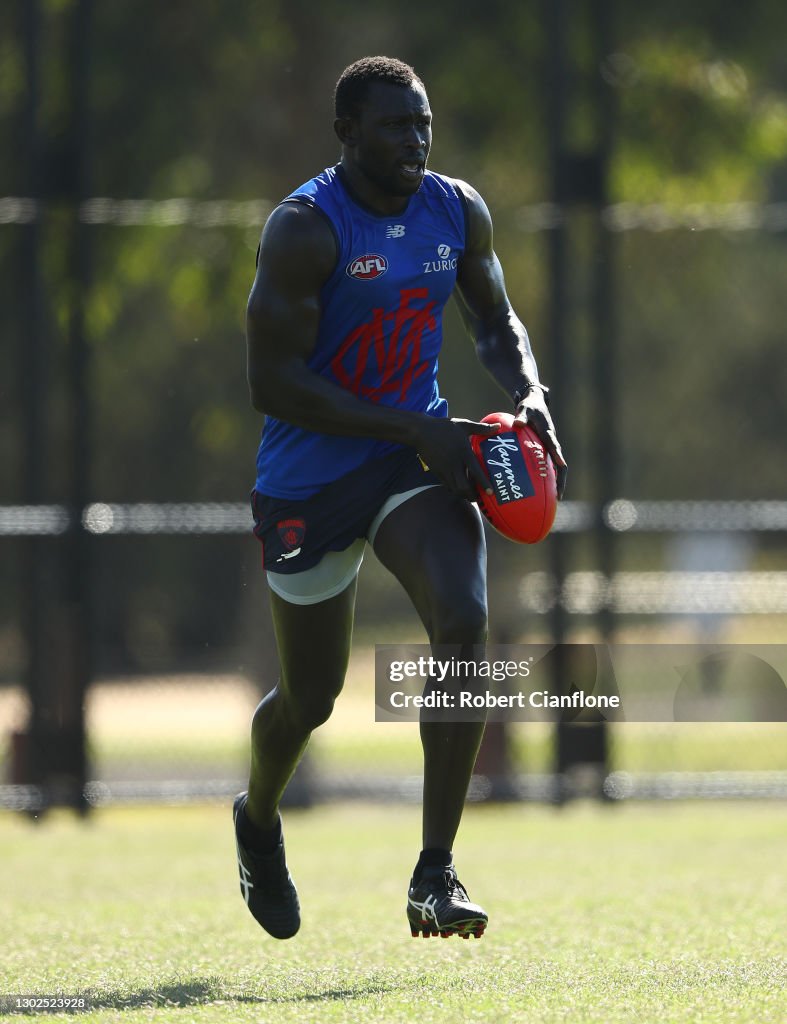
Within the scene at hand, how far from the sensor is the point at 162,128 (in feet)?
43.5

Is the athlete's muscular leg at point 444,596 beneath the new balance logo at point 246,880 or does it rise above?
above

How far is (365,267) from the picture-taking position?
15.8ft

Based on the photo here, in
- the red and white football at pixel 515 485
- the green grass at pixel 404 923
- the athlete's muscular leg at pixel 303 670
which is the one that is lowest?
the green grass at pixel 404 923

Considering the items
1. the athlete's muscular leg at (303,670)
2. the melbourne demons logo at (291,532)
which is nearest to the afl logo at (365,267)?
the melbourne demons logo at (291,532)

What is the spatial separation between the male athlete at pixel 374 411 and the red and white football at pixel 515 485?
61 mm

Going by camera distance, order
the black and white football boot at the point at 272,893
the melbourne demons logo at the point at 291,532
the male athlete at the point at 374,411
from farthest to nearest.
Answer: the black and white football boot at the point at 272,893
the melbourne demons logo at the point at 291,532
the male athlete at the point at 374,411

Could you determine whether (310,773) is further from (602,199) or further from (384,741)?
(602,199)

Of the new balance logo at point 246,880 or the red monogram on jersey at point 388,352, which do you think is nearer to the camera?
the red monogram on jersey at point 388,352

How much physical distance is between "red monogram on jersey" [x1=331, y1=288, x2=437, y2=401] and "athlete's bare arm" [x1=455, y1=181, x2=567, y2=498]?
252 mm

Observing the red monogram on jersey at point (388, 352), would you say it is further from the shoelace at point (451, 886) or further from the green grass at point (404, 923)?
the green grass at point (404, 923)

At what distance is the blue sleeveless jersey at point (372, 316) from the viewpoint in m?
4.83

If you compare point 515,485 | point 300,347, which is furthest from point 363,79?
point 515,485

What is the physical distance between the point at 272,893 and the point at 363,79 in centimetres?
232

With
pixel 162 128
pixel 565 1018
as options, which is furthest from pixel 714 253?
pixel 565 1018
